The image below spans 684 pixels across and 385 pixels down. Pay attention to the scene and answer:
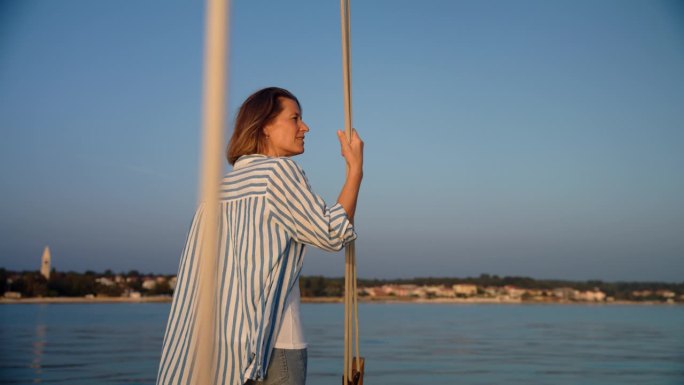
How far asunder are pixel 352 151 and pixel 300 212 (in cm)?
18

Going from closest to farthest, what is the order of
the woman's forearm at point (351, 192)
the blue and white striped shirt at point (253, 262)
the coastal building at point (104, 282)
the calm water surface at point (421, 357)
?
the blue and white striped shirt at point (253, 262), the woman's forearm at point (351, 192), the calm water surface at point (421, 357), the coastal building at point (104, 282)

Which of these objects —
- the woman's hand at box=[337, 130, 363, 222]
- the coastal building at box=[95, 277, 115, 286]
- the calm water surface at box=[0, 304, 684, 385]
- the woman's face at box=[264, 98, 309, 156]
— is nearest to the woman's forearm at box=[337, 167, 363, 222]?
the woman's hand at box=[337, 130, 363, 222]

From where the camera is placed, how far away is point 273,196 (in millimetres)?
1274

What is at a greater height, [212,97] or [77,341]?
[212,97]

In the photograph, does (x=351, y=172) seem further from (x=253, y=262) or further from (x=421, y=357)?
(x=421, y=357)

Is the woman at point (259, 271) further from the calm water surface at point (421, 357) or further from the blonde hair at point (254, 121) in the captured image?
the calm water surface at point (421, 357)

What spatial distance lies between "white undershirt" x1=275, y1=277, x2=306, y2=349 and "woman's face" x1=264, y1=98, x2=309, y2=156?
261mm

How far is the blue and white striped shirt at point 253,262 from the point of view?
1219 mm

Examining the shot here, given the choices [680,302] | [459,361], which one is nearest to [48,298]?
[459,361]

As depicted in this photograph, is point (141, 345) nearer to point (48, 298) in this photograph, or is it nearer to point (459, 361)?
point (459, 361)

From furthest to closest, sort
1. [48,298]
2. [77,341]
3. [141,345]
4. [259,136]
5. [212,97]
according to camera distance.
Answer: [48,298] < [77,341] < [141,345] < [259,136] < [212,97]

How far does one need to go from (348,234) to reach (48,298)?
27.9 metres

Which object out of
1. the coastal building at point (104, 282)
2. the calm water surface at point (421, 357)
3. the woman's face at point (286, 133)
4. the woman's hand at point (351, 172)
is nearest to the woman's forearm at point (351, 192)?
the woman's hand at point (351, 172)

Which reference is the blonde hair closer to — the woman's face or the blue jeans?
the woman's face
